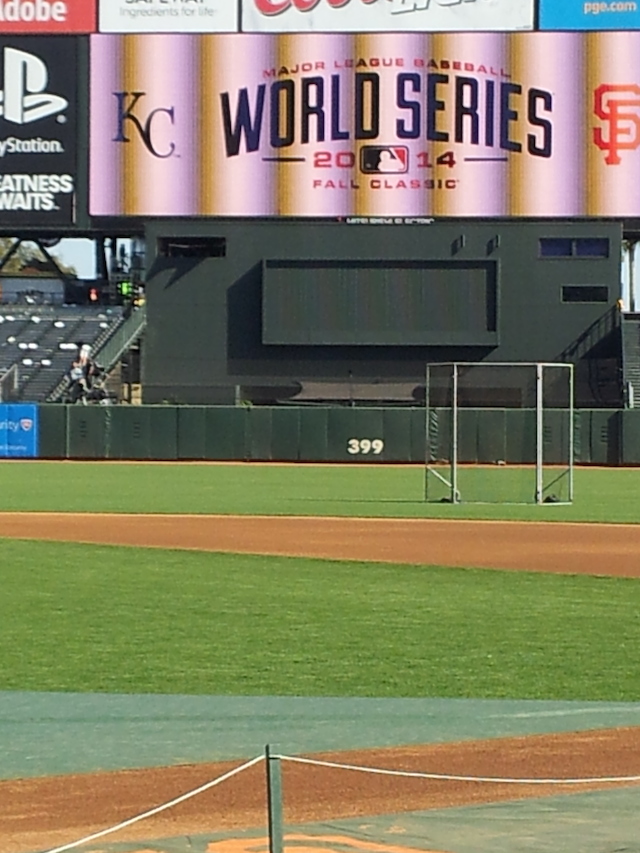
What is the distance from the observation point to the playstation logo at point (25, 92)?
48.1 metres

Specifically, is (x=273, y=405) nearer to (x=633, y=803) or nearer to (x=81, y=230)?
(x=81, y=230)

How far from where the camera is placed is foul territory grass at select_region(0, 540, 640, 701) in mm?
10508

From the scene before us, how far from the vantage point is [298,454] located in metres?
45.2

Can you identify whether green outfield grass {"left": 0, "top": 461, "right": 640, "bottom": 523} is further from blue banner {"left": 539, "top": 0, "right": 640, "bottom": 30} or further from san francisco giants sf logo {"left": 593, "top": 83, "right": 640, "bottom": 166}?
blue banner {"left": 539, "top": 0, "right": 640, "bottom": 30}

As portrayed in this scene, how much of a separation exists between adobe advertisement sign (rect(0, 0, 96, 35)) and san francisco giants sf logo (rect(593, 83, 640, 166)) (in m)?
14.4

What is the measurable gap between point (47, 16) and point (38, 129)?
11.3ft

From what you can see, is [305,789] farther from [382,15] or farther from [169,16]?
[169,16]

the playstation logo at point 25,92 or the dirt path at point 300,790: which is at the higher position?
the playstation logo at point 25,92

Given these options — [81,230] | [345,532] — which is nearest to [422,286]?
[81,230]

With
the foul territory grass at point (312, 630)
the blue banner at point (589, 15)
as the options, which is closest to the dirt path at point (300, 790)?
the foul territory grass at point (312, 630)

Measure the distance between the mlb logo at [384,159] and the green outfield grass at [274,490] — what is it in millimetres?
8521

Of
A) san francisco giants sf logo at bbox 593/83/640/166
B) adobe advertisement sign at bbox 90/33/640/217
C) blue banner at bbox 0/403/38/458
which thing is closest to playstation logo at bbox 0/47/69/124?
adobe advertisement sign at bbox 90/33/640/217

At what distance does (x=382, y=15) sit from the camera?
48.4 m

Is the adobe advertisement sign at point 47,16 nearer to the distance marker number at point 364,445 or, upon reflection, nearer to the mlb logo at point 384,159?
the mlb logo at point 384,159
